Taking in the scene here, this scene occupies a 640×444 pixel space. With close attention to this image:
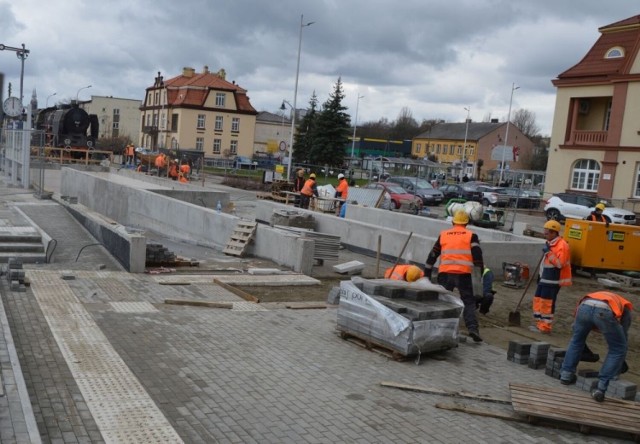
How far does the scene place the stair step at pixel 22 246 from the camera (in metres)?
12.7

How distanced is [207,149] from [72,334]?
7300cm

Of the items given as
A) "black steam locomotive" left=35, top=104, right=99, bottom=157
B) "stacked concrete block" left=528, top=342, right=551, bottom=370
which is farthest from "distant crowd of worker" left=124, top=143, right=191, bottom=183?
"stacked concrete block" left=528, top=342, right=551, bottom=370

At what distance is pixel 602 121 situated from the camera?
42250 millimetres

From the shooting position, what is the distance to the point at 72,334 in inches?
319

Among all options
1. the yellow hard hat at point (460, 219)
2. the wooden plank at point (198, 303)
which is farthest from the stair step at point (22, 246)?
the yellow hard hat at point (460, 219)

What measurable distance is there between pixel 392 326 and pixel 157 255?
676 centimetres

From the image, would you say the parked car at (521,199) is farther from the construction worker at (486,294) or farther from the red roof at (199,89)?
the red roof at (199,89)

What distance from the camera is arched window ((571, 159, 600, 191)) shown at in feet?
135

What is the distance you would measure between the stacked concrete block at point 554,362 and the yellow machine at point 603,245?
9.37 metres

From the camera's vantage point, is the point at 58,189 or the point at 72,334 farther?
the point at 58,189

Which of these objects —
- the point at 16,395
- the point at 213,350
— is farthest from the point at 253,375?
the point at 16,395

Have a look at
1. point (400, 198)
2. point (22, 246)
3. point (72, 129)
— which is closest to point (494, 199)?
point (400, 198)

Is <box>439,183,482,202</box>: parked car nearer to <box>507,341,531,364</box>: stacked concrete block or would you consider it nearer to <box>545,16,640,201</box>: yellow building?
<box>545,16,640,201</box>: yellow building

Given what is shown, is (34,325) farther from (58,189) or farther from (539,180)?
(539,180)
